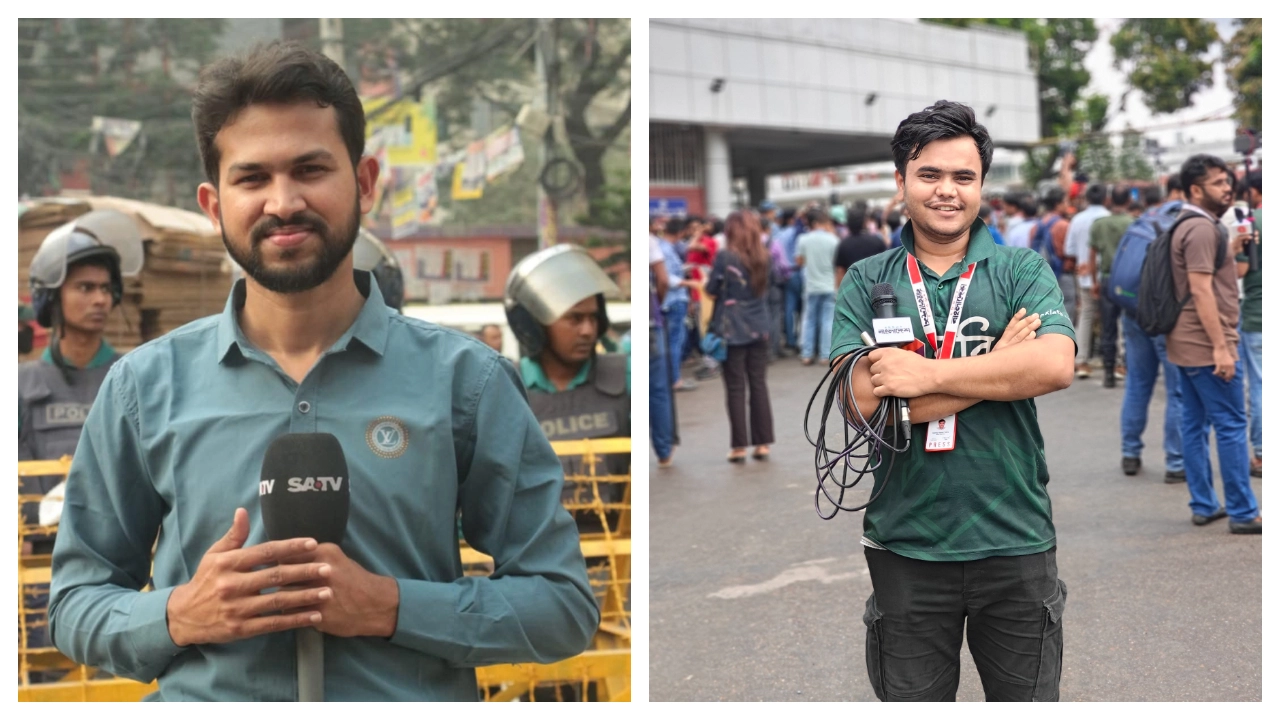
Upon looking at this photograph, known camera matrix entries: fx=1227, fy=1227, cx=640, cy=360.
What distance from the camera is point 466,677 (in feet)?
8.98

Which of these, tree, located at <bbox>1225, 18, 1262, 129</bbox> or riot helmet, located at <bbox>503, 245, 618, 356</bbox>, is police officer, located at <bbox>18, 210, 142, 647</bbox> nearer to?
riot helmet, located at <bbox>503, 245, 618, 356</bbox>

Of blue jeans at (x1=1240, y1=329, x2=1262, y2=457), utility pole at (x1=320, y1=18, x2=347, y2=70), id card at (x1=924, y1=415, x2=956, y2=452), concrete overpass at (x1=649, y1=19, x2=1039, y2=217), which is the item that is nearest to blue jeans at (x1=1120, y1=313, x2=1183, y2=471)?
blue jeans at (x1=1240, y1=329, x2=1262, y2=457)

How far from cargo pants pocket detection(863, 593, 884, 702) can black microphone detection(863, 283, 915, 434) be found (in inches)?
18.3

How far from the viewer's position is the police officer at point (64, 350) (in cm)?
518

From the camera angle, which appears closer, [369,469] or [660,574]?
[369,469]

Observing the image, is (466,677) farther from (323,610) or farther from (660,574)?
(660,574)

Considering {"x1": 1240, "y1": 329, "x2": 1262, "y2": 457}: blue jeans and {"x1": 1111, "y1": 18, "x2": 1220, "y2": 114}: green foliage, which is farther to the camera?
{"x1": 1111, "y1": 18, "x2": 1220, "y2": 114}: green foliage

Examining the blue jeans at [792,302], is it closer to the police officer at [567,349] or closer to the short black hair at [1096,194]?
the short black hair at [1096,194]

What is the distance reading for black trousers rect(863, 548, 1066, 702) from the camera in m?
2.74

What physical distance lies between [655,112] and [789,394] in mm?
10441

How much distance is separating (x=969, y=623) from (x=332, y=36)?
5.43 meters

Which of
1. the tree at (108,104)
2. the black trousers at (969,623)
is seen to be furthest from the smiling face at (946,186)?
the tree at (108,104)

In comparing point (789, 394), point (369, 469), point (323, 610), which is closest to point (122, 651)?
point (323, 610)

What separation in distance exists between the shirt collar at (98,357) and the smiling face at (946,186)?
13.3ft
